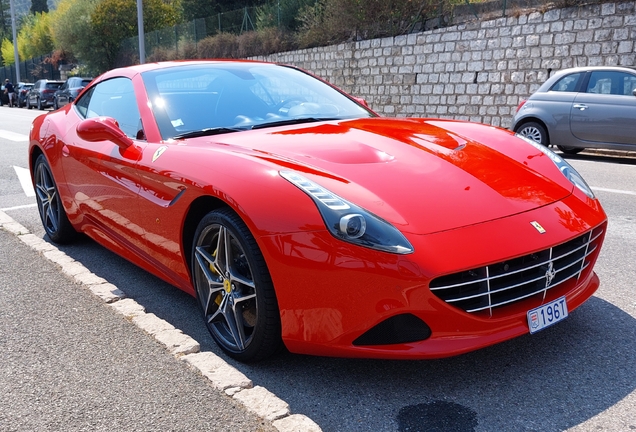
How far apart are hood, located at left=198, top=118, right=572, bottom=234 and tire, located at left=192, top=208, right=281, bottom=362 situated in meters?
0.38

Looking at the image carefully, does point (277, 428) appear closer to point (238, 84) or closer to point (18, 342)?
point (18, 342)

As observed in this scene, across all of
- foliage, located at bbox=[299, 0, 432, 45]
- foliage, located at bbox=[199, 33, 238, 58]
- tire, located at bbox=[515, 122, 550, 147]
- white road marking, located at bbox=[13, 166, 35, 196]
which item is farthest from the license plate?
foliage, located at bbox=[199, 33, 238, 58]

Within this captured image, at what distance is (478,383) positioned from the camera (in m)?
2.69

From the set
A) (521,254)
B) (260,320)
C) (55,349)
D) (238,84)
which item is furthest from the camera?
(238,84)

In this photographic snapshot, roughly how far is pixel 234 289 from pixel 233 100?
4.51 ft

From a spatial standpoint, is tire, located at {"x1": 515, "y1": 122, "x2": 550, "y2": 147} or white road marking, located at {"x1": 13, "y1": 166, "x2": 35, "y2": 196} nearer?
white road marking, located at {"x1": 13, "y1": 166, "x2": 35, "y2": 196}

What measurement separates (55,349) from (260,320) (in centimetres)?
116

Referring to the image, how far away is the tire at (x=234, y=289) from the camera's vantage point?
2.73 meters

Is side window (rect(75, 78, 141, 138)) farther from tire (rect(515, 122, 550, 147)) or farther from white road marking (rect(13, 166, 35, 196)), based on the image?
tire (rect(515, 122, 550, 147))


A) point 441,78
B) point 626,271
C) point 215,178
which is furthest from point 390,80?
point 215,178

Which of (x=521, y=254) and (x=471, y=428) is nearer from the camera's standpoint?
(x=471, y=428)

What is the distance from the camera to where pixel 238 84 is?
13.3ft

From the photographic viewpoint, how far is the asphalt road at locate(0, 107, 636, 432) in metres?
2.45

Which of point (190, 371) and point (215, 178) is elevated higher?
point (215, 178)
